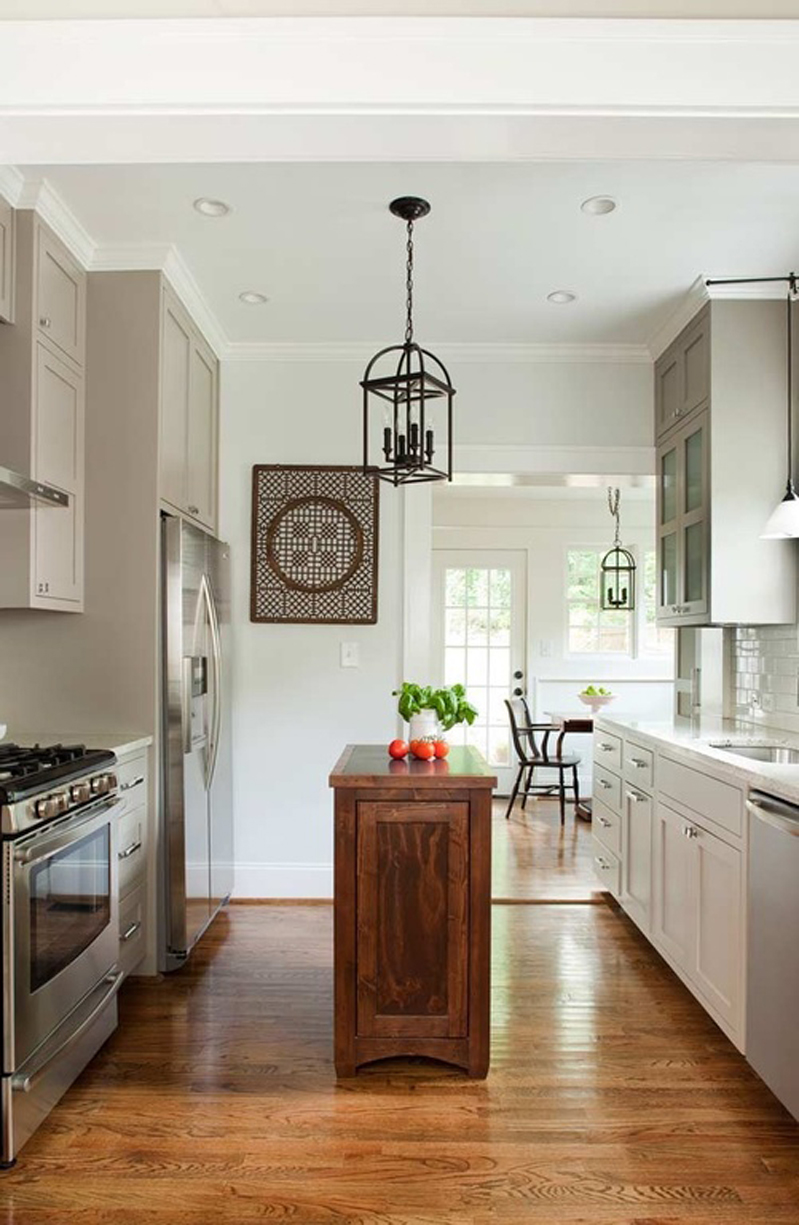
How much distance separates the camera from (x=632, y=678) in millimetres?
7691

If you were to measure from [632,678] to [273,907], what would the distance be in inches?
169

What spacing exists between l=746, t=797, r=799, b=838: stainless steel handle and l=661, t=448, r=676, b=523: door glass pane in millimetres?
2007

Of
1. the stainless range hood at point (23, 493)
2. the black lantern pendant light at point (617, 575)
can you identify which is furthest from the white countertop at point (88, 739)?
the black lantern pendant light at point (617, 575)

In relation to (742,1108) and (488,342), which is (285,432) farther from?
(742,1108)

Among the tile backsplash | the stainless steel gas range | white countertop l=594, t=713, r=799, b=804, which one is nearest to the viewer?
the stainless steel gas range

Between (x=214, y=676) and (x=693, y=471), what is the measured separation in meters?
2.23

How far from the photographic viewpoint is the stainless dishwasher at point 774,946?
→ 222cm

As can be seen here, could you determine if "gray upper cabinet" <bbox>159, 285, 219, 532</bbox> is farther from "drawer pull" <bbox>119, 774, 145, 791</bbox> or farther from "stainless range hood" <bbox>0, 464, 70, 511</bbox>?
"drawer pull" <bbox>119, 774, 145, 791</bbox>

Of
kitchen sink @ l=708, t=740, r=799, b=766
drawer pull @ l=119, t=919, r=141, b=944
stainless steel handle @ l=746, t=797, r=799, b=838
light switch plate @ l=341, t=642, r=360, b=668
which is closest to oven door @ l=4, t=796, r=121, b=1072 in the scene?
drawer pull @ l=119, t=919, r=141, b=944

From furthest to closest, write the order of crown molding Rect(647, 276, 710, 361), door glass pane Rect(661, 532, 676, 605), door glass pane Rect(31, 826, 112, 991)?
door glass pane Rect(661, 532, 676, 605), crown molding Rect(647, 276, 710, 361), door glass pane Rect(31, 826, 112, 991)

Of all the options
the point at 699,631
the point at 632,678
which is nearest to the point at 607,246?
the point at 699,631

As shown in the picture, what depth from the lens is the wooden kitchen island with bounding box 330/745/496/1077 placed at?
2623mm

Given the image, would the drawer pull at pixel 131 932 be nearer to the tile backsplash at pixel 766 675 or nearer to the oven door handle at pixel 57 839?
the oven door handle at pixel 57 839

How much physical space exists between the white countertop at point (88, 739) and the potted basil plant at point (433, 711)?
0.96m
